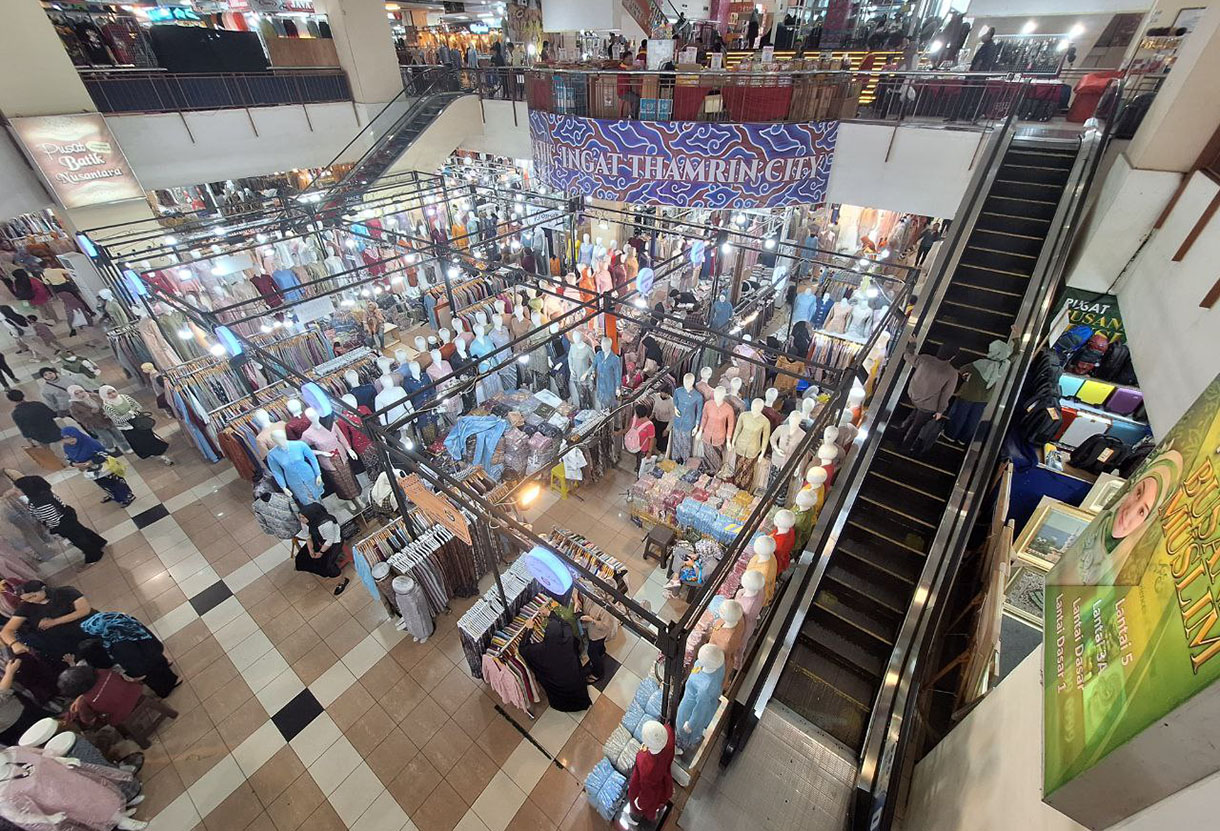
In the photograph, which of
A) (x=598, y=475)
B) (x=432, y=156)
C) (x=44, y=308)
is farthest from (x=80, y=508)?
(x=432, y=156)

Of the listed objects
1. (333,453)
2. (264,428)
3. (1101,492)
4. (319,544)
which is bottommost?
(319,544)

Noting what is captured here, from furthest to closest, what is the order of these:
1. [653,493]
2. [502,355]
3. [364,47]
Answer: [364,47] < [502,355] < [653,493]

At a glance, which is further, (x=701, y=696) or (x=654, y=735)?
(x=701, y=696)

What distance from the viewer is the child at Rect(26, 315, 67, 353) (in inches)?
453

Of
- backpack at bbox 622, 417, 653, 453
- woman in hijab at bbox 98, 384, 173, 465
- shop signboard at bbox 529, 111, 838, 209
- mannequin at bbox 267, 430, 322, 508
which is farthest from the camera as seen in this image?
woman in hijab at bbox 98, 384, 173, 465

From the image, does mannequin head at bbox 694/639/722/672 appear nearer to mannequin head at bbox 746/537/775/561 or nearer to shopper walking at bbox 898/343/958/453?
mannequin head at bbox 746/537/775/561

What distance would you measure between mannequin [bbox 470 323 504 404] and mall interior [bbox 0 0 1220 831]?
6 centimetres

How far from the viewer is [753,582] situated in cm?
399

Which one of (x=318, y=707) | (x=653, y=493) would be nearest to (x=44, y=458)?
(x=318, y=707)

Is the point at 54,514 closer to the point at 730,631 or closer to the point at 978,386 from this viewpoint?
the point at 730,631

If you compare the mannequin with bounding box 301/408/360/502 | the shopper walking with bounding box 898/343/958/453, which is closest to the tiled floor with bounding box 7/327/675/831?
the mannequin with bounding box 301/408/360/502

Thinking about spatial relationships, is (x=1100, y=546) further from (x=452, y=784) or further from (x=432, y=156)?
(x=432, y=156)

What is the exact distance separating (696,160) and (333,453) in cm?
711

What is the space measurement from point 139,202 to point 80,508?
733cm
